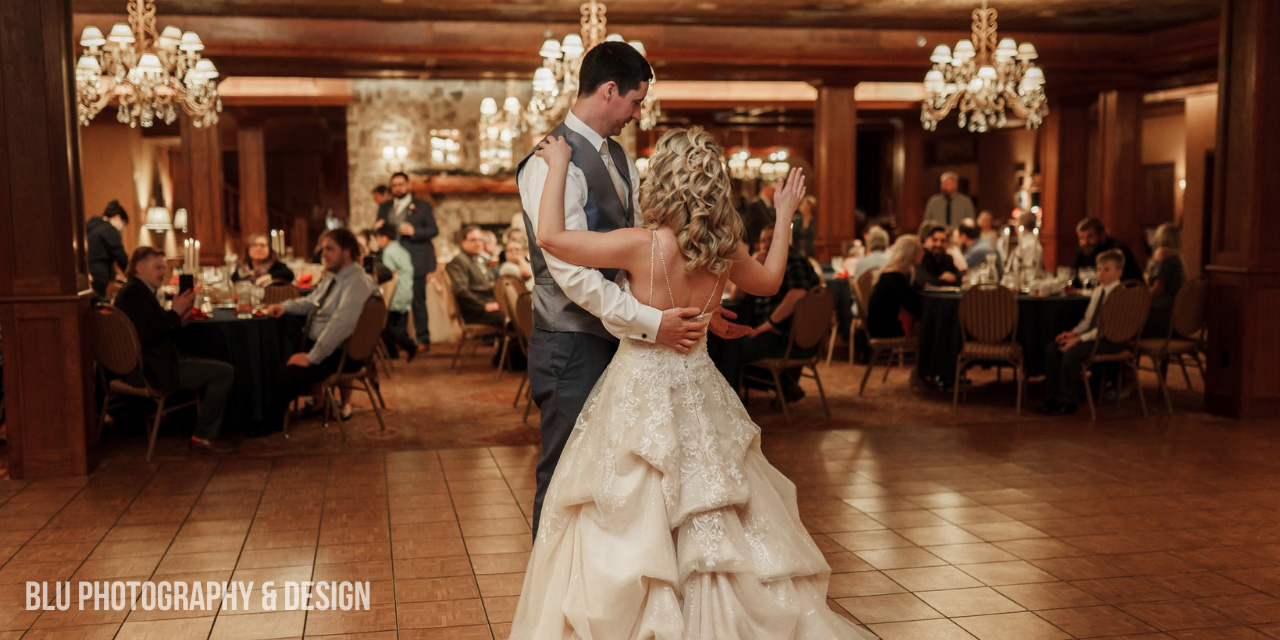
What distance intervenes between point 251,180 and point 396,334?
295 inches

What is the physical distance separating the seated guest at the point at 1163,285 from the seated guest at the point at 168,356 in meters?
5.79

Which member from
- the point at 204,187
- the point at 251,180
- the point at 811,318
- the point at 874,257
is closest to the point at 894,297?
the point at 811,318

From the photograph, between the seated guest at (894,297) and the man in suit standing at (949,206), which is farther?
the man in suit standing at (949,206)

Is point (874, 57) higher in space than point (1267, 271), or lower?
higher

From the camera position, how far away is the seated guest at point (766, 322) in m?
6.54

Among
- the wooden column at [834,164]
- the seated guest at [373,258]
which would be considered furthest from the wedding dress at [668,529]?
the wooden column at [834,164]

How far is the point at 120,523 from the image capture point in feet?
14.8

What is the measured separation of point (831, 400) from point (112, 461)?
449cm

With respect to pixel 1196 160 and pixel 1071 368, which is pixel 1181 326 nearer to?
pixel 1071 368

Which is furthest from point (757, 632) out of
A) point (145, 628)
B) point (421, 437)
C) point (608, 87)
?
point (421, 437)

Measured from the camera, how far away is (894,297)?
7.83 m

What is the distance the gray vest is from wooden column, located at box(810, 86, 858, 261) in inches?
387

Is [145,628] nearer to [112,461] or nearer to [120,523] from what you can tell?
[120,523]

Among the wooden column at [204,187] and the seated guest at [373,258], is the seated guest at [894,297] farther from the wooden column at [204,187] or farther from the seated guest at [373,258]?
the wooden column at [204,187]
